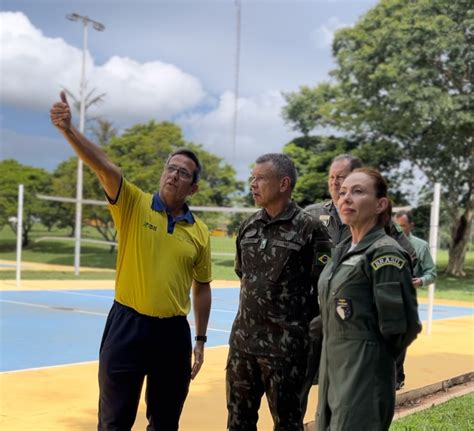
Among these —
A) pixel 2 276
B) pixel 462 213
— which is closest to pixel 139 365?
pixel 2 276

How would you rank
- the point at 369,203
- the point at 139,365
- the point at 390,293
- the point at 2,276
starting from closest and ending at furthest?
1. the point at 390,293
2. the point at 369,203
3. the point at 139,365
4. the point at 2,276

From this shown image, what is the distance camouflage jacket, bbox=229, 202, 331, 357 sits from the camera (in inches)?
129

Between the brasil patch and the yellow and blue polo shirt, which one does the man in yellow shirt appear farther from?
the brasil patch

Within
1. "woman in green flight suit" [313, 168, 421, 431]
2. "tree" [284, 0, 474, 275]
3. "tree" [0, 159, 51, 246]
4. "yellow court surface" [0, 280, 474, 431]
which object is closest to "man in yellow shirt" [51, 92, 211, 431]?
"woman in green flight suit" [313, 168, 421, 431]

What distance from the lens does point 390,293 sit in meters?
2.45

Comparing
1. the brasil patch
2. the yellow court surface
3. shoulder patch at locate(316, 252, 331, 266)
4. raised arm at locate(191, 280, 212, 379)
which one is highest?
shoulder patch at locate(316, 252, 331, 266)

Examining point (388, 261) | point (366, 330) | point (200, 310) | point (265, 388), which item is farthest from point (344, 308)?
point (200, 310)

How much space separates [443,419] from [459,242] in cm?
2273

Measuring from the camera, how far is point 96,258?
34.9 metres

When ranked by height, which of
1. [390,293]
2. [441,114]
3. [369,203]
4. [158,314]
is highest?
[441,114]

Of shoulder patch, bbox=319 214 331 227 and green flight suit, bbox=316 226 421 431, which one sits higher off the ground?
shoulder patch, bbox=319 214 331 227

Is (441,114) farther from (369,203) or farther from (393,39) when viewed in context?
(369,203)

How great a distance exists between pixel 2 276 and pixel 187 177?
18.6 metres

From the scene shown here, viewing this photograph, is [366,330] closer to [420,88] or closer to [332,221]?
[332,221]
